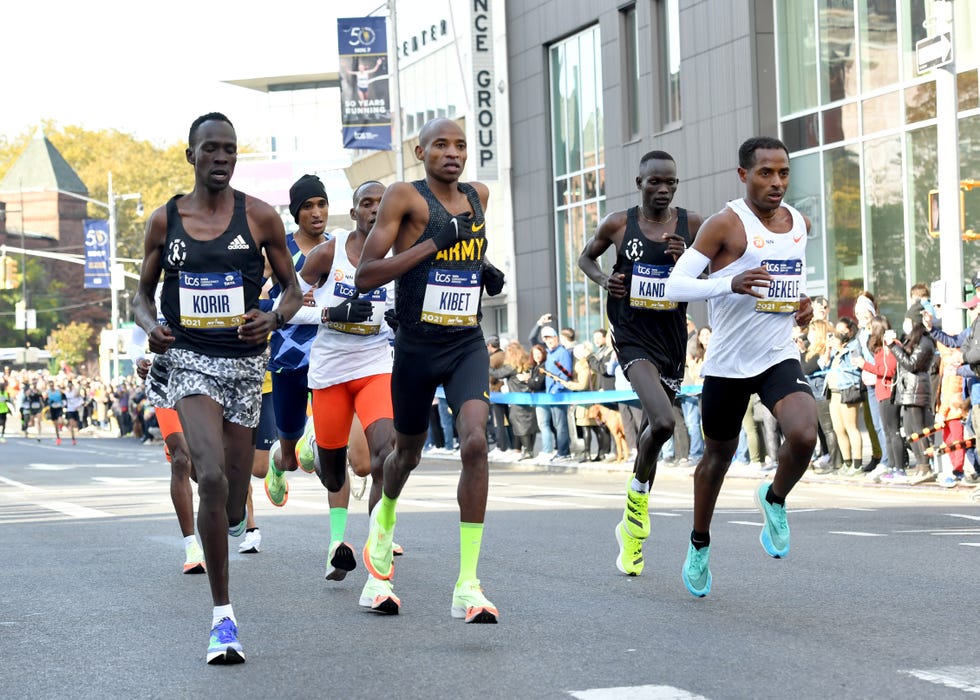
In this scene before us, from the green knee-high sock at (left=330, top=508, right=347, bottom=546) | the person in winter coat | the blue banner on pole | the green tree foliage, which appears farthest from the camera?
the green tree foliage

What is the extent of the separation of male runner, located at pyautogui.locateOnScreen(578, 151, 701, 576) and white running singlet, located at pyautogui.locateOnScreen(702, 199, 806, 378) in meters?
1.04

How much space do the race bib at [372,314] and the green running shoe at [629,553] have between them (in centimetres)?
177

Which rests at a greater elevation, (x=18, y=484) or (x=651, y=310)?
(x=651, y=310)

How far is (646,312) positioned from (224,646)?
3574 mm

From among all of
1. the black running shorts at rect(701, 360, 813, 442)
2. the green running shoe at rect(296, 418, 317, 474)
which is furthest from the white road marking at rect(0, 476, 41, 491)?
the black running shorts at rect(701, 360, 813, 442)

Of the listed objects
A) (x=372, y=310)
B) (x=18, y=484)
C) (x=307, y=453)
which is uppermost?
(x=372, y=310)

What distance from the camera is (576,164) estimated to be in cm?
3631

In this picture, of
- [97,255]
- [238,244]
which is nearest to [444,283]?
[238,244]

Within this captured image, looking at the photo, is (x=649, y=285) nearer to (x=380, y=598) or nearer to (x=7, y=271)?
(x=380, y=598)

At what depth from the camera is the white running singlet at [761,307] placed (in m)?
8.07

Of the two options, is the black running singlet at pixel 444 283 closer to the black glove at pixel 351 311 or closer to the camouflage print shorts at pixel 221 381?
the camouflage print shorts at pixel 221 381

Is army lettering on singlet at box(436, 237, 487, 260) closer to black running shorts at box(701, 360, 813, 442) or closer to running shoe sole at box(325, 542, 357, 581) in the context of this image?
black running shorts at box(701, 360, 813, 442)

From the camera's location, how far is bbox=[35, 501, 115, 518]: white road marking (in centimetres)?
1550

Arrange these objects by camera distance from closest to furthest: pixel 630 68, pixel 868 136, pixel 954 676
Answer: pixel 954 676 → pixel 868 136 → pixel 630 68
